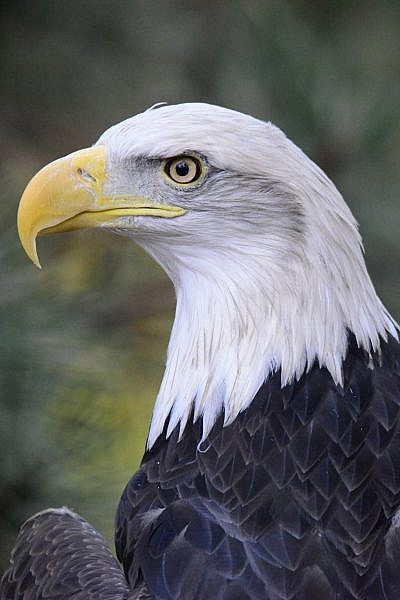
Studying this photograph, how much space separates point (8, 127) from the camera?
571 cm

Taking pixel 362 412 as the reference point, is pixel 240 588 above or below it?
below

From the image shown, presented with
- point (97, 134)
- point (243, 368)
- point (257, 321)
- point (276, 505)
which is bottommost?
point (276, 505)

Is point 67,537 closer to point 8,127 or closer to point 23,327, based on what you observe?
point 23,327

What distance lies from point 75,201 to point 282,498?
75 centimetres

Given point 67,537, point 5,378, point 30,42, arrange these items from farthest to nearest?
point 30,42, point 5,378, point 67,537

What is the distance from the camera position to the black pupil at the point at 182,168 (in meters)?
2.42

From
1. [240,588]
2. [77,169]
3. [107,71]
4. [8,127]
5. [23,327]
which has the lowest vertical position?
[240,588]

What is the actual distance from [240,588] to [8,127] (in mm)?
3951

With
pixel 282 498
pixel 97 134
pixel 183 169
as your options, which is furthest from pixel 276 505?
pixel 97 134

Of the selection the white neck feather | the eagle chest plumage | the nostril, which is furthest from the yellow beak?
the eagle chest plumage

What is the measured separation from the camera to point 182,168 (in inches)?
95.7

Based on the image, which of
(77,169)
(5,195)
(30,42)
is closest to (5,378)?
(5,195)

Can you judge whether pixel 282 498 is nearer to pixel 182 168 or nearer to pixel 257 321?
pixel 257 321

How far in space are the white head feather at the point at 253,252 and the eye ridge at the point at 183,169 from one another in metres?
0.02
